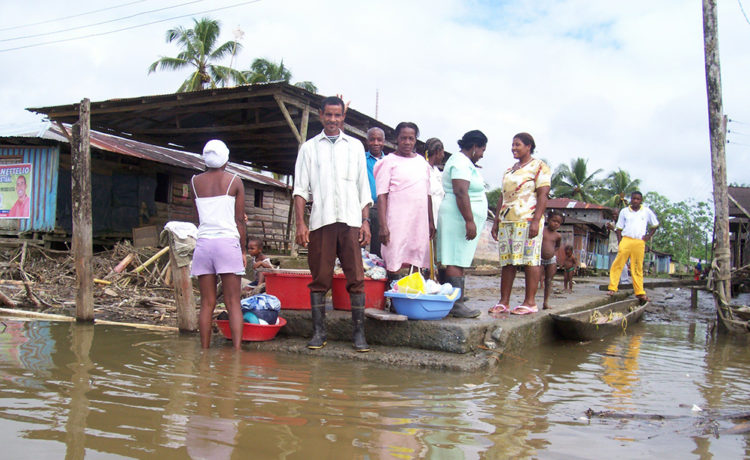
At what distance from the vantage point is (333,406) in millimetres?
2561

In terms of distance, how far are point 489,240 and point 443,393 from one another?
18.9m

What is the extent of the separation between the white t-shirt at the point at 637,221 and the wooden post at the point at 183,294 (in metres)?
6.37

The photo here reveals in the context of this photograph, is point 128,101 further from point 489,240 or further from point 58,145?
point 489,240

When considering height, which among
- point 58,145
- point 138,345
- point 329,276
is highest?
point 58,145

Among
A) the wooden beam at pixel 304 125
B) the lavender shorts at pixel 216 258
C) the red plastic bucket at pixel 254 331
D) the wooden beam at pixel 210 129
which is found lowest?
the red plastic bucket at pixel 254 331

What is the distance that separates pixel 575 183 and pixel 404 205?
39714 millimetres

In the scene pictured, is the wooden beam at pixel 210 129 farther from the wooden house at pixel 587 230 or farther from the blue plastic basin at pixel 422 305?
the wooden house at pixel 587 230

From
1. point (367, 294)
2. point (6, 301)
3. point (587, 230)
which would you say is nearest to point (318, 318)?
point (367, 294)

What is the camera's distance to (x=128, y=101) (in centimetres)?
1052

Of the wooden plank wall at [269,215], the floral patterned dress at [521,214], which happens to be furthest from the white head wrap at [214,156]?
the wooden plank wall at [269,215]

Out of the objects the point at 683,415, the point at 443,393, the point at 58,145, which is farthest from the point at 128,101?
the point at 683,415

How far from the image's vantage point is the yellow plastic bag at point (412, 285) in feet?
12.9

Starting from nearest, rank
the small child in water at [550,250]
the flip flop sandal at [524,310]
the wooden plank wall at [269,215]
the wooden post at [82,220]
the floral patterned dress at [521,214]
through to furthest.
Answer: the floral patterned dress at [521,214], the flip flop sandal at [524,310], the wooden post at [82,220], the small child in water at [550,250], the wooden plank wall at [269,215]

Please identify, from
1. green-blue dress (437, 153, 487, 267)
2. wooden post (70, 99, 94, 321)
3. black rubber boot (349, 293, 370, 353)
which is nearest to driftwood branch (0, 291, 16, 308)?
wooden post (70, 99, 94, 321)
